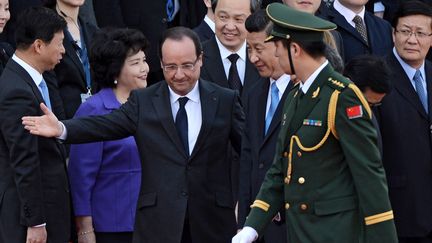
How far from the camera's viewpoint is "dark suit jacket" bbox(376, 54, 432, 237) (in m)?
7.96

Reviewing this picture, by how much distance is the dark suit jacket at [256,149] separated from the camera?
6797 millimetres

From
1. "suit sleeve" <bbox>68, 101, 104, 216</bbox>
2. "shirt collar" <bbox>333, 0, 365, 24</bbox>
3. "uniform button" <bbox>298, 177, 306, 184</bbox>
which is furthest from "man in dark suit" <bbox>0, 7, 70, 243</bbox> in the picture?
"shirt collar" <bbox>333, 0, 365, 24</bbox>

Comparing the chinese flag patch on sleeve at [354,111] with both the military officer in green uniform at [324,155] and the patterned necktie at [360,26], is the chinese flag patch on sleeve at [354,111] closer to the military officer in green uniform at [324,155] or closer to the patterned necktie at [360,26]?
the military officer in green uniform at [324,155]

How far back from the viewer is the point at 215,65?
334 inches

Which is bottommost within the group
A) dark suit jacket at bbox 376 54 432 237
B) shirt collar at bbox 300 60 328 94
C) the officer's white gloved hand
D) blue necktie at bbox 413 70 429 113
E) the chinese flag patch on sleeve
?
dark suit jacket at bbox 376 54 432 237

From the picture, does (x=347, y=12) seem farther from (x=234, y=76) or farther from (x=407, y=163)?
(x=407, y=163)

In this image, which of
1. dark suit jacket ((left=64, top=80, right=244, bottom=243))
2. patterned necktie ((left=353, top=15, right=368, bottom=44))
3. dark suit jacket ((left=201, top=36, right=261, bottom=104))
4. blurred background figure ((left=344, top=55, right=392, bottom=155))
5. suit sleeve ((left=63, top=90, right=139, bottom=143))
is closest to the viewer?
suit sleeve ((left=63, top=90, right=139, bottom=143))

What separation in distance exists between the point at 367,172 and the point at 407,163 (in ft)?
7.81

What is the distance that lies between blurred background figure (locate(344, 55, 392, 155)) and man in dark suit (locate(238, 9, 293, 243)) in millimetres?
797

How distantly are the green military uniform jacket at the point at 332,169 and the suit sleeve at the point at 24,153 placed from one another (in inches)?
65.7

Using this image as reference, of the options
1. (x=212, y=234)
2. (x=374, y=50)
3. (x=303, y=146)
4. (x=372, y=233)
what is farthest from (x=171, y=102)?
(x=374, y=50)

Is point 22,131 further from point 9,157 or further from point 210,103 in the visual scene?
point 210,103

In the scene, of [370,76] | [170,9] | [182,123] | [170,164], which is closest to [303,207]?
[170,164]

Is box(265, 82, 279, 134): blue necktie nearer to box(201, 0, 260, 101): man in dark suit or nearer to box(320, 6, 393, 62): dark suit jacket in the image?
box(201, 0, 260, 101): man in dark suit
